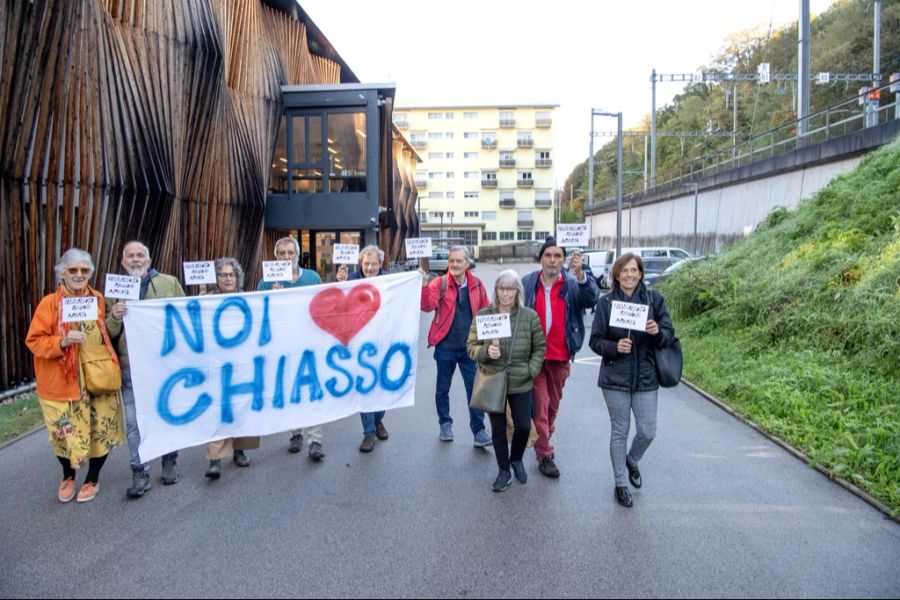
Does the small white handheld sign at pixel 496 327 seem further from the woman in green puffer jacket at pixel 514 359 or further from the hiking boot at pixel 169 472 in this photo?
the hiking boot at pixel 169 472

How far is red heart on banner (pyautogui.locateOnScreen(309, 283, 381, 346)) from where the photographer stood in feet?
19.3

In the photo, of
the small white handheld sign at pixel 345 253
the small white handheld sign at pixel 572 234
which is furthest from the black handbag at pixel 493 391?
the small white handheld sign at pixel 345 253

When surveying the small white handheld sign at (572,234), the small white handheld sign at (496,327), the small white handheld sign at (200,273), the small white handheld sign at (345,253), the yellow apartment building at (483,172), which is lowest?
the small white handheld sign at (496,327)

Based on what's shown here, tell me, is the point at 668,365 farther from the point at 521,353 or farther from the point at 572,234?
the point at 572,234

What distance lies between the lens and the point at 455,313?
6.13 metres

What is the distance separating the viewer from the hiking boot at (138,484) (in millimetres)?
4988

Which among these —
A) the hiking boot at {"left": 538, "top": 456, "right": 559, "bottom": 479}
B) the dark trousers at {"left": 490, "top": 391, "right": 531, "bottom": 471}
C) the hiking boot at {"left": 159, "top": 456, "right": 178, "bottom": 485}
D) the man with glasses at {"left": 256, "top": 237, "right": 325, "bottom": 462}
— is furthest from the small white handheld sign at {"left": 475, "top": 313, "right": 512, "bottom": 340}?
A: the hiking boot at {"left": 159, "top": 456, "right": 178, "bottom": 485}

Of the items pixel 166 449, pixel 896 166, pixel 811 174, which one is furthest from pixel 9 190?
pixel 811 174

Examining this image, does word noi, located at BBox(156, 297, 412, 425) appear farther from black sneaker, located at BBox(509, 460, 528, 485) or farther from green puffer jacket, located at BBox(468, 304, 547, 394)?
black sneaker, located at BBox(509, 460, 528, 485)

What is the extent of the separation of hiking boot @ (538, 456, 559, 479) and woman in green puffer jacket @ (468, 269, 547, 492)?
1.42ft

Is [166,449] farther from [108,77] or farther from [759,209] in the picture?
[759,209]

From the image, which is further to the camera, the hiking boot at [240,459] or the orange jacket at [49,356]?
the hiking boot at [240,459]

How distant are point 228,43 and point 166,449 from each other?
595 inches

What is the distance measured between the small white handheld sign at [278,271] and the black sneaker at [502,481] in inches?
108
